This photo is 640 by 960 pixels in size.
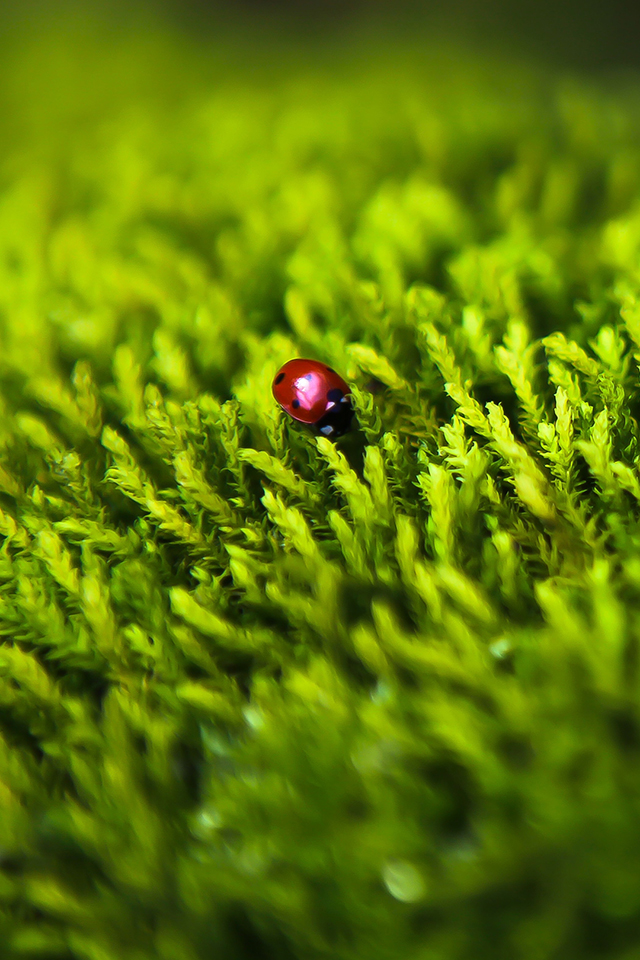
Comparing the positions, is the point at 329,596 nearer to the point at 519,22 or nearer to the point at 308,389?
the point at 308,389

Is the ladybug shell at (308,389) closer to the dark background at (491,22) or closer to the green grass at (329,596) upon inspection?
the green grass at (329,596)

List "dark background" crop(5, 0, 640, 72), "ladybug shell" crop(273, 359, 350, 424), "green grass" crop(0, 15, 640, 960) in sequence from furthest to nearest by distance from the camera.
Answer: "dark background" crop(5, 0, 640, 72)
"ladybug shell" crop(273, 359, 350, 424)
"green grass" crop(0, 15, 640, 960)

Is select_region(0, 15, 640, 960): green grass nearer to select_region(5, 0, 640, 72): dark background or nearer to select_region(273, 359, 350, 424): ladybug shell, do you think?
select_region(273, 359, 350, 424): ladybug shell

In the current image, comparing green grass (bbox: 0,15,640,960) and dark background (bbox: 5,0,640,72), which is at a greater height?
dark background (bbox: 5,0,640,72)

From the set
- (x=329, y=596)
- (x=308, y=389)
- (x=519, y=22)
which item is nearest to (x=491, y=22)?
(x=519, y=22)

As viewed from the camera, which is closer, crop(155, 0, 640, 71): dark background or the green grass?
the green grass

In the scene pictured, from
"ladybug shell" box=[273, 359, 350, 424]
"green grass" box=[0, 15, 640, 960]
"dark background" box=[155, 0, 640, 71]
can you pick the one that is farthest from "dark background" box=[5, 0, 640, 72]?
"ladybug shell" box=[273, 359, 350, 424]

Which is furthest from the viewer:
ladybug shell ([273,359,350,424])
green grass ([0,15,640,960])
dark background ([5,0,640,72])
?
dark background ([5,0,640,72])

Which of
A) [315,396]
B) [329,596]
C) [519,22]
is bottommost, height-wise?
Result: [329,596]

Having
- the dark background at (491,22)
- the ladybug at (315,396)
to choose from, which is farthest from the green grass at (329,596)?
the dark background at (491,22)
